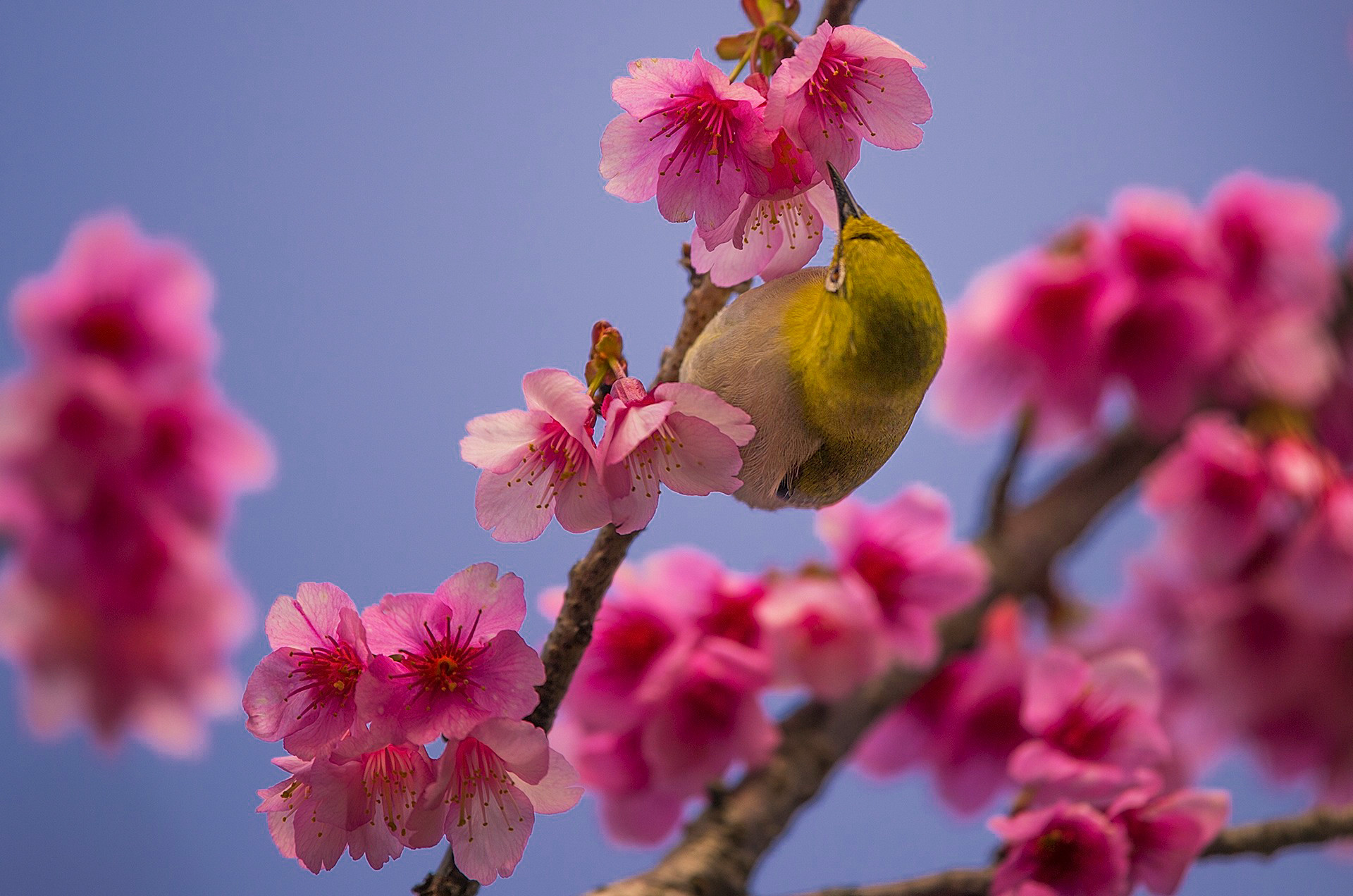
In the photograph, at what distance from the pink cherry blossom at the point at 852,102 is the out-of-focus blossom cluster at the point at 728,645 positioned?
0.29 meters

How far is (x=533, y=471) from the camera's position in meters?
0.27

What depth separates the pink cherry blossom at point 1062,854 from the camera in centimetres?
42

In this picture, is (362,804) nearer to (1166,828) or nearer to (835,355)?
(835,355)

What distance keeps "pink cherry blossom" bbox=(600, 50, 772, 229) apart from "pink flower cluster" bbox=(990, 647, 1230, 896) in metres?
0.31

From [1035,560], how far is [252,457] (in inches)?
24.1

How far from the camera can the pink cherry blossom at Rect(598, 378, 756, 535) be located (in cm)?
25

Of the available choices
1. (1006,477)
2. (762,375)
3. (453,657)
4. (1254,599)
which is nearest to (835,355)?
(762,375)

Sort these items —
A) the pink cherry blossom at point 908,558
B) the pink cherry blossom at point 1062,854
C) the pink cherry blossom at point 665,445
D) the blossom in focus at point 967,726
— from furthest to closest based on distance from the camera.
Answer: the blossom in focus at point 967,726 < the pink cherry blossom at point 908,558 < the pink cherry blossom at point 1062,854 < the pink cherry blossom at point 665,445

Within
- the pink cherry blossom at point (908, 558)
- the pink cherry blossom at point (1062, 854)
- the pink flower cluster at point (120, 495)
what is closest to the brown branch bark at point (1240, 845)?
the pink cherry blossom at point (1062, 854)

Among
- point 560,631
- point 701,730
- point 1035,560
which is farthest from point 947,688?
point 560,631

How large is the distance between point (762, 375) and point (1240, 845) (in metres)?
0.42

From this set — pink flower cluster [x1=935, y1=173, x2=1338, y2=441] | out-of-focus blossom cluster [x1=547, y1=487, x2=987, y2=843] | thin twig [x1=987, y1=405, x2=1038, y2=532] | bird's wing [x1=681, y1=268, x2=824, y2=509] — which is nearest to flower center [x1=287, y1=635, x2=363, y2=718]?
bird's wing [x1=681, y1=268, x2=824, y2=509]

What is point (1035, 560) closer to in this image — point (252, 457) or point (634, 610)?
point (634, 610)

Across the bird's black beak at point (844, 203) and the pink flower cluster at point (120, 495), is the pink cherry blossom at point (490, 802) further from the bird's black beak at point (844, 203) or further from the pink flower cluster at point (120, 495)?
the pink flower cluster at point (120, 495)
